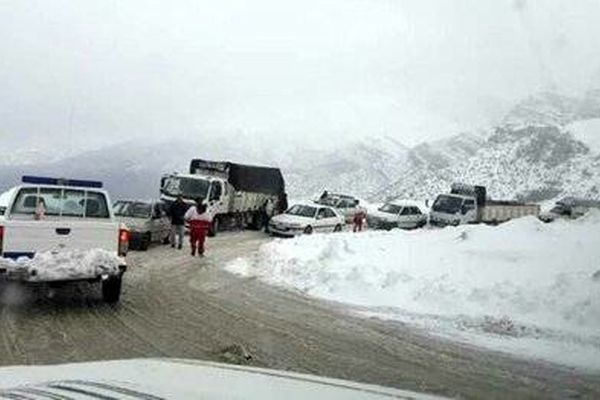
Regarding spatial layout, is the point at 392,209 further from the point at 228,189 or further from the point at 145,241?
the point at 145,241

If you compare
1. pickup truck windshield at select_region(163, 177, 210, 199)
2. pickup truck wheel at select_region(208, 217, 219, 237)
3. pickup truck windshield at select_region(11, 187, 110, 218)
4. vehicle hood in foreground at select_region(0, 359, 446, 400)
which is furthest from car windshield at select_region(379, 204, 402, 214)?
vehicle hood in foreground at select_region(0, 359, 446, 400)

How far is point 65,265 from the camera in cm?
1210

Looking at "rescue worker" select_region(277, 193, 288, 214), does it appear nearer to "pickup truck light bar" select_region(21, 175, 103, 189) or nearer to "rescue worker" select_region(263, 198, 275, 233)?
"rescue worker" select_region(263, 198, 275, 233)

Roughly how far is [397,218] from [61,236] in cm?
2910

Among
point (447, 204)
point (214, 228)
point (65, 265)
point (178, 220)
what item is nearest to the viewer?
point (65, 265)

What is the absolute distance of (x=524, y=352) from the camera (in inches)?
420

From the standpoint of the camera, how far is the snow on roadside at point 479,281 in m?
11.9

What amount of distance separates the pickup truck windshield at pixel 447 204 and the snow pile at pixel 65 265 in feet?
101

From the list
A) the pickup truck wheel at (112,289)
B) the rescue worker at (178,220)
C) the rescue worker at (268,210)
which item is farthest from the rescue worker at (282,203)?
the pickup truck wheel at (112,289)

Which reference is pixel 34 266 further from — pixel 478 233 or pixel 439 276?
pixel 478 233

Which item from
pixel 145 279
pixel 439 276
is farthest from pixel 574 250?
pixel 145 279

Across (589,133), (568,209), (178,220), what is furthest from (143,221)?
(589,133)

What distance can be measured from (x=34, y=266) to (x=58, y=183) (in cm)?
197

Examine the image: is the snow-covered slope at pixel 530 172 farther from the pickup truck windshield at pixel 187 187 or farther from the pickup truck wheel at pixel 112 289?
the pickup truck wheel at pixel 112 289
